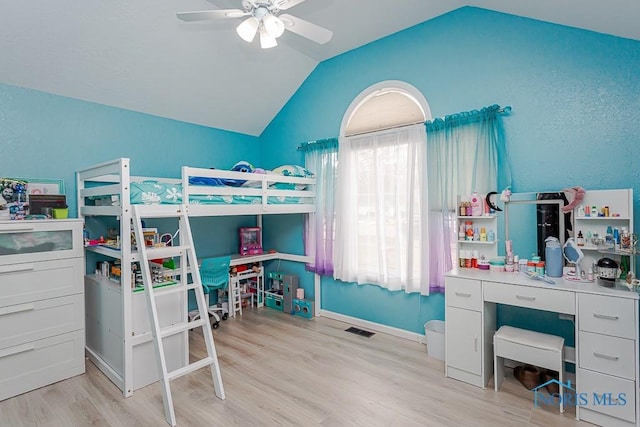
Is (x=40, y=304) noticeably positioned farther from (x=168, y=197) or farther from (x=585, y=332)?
(x=585, y=332)

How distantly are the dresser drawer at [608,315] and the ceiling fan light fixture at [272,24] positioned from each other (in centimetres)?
259

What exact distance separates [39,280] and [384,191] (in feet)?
10.1

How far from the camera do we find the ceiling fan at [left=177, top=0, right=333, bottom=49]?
1.98m

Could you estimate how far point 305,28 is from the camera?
7.25ft

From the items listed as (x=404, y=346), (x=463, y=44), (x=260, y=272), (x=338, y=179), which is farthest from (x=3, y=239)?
(x=463, y=44)

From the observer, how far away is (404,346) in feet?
10.4

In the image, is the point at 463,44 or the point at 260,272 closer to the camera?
the point at 463,44

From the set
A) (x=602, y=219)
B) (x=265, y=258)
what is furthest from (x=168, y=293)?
(x=602, y=219)

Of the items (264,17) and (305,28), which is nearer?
(264,17)

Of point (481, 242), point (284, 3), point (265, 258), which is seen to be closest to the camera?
point (284, 3)

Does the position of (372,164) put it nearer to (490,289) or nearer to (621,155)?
(490,289)

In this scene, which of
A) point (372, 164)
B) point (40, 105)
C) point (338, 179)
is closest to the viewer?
point (40, 105)

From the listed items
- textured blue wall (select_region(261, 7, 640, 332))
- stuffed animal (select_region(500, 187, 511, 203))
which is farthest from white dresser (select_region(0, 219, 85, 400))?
stuffed animal (select_region(500, 187, 511, 203))

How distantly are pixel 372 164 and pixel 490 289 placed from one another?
1.73m
